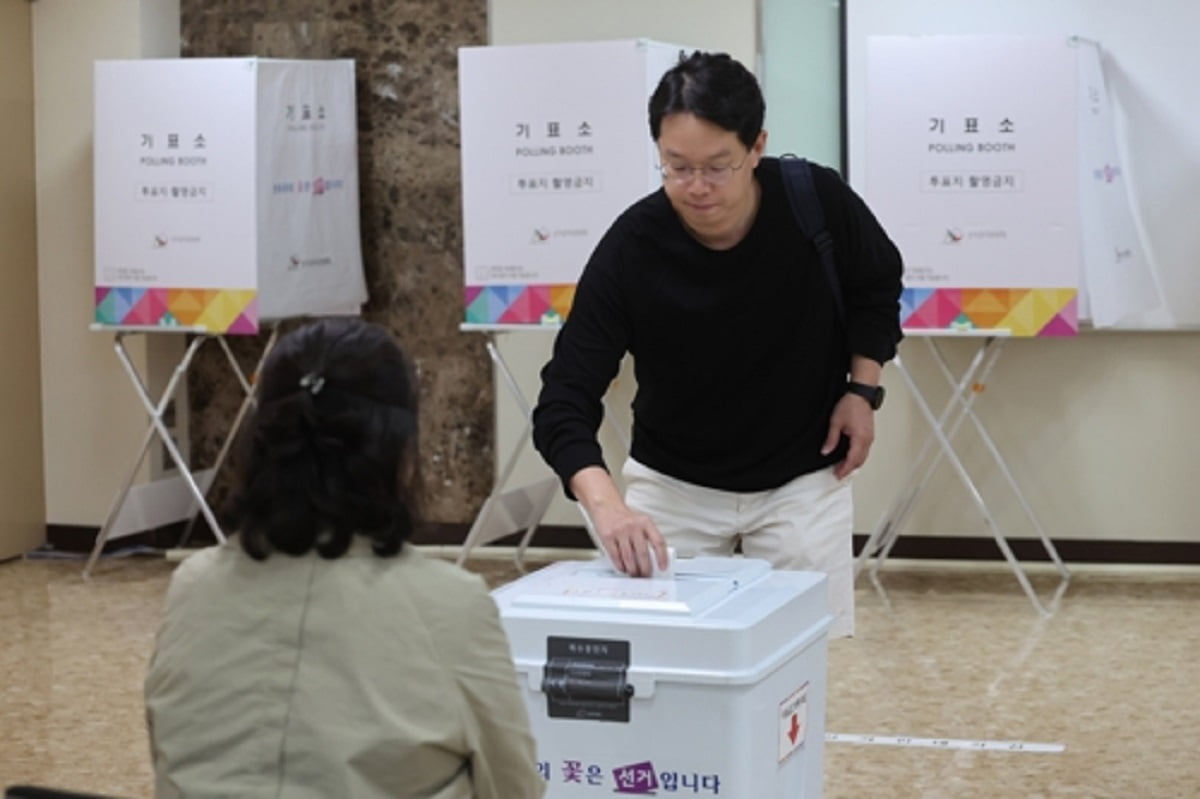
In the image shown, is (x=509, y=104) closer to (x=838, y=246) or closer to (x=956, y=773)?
(x=956, y=773)

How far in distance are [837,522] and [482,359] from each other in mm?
3966

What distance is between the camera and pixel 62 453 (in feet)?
22.5

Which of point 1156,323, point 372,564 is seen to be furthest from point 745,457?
point 1156,323

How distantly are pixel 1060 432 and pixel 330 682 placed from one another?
4865 millimetres

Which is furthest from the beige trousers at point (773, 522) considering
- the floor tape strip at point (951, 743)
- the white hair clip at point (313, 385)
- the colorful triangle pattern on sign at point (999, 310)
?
the colorful triangle pattern on sign at point (999, 310)

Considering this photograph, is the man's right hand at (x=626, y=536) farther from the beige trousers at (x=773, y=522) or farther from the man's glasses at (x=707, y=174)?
the man's glasses at (x=707, y=174)

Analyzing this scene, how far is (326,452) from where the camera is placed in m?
1.74

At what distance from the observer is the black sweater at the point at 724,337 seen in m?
2.65

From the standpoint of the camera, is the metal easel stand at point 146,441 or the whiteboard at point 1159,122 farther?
the metal easel stand at point 146,441

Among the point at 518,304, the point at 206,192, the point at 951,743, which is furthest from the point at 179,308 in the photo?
the point at 951,743

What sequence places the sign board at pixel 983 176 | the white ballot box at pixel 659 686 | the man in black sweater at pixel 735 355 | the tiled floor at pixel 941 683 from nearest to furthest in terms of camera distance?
the white ballot box at pixel 659 686, the man in black sweater at pixel 735 355, the tiled floor at pixel 941 683, the sign board at pixel 983 176

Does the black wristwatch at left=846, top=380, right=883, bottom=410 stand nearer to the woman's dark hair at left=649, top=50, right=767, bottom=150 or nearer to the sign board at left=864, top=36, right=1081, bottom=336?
the woman's dark hair at left=649, top=50, right=767, bottom=150

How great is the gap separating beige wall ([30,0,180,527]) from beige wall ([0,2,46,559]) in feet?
0.14

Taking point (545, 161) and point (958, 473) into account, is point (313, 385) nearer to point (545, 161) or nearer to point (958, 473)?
point (545, 161)
